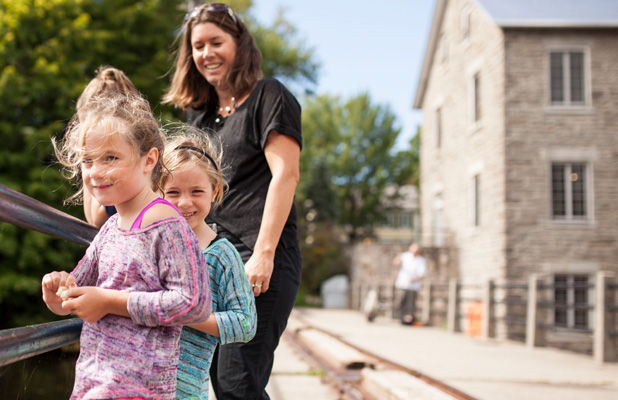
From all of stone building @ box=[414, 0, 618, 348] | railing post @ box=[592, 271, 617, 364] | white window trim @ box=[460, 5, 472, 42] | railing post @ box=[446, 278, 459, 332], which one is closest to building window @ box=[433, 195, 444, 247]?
stone building @ box=[414, 0, 618, 348]

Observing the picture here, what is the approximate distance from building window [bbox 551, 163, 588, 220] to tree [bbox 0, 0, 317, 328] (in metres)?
A: 10.8

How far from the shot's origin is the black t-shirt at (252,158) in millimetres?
2756

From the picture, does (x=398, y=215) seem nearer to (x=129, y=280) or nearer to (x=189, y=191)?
(x=189, y=191)

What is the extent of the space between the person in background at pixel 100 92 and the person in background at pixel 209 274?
0.51 meters

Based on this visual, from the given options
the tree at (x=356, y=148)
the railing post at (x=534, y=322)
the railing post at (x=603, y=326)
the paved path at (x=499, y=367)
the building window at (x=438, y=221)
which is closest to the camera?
the paved path at (x=499, y=367)

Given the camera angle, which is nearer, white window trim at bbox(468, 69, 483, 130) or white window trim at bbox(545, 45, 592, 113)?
white window trim at bbox(545, 45, 592, 113)

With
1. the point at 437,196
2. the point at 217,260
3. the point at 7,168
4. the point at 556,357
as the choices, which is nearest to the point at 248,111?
the point at 217,260

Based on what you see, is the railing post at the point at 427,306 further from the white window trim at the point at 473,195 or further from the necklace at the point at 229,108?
the necklace at the point at 229,108

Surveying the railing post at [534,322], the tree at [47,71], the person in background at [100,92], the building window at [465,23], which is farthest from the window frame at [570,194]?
the person in background at [100,92]

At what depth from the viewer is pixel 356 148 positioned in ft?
180

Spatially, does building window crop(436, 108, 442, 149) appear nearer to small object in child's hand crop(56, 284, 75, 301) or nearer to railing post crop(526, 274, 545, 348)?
railing post crop(526, 274, 545, 348)

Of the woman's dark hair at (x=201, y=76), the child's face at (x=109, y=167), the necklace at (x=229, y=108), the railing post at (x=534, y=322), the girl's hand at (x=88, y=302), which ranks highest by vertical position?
the woman's dark hair at (x=201, y=76)

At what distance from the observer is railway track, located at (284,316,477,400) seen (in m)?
5.19

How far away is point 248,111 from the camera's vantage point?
2.83 m
